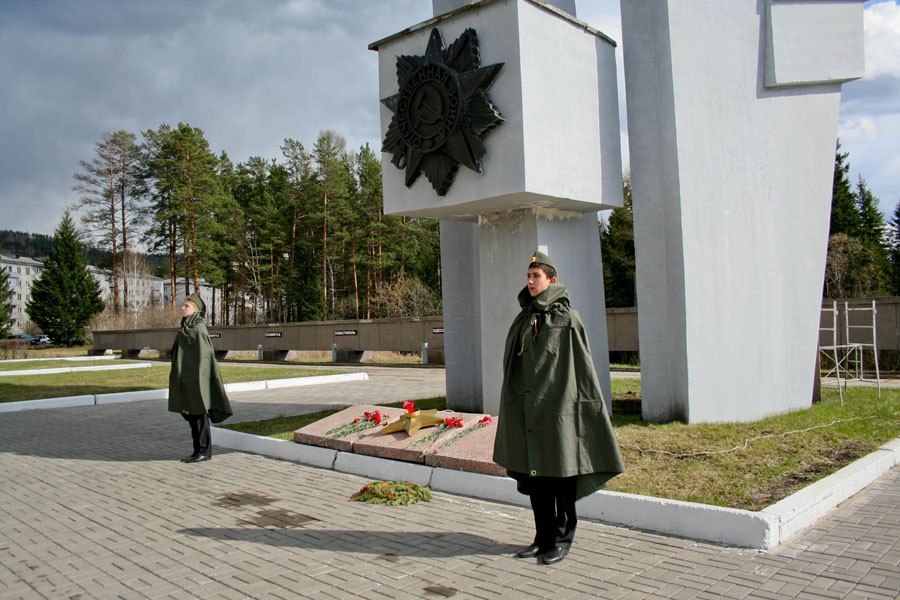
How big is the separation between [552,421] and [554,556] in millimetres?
937

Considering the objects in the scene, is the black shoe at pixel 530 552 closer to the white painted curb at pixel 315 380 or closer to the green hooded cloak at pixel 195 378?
the green hooded cloak at pixel 195 378

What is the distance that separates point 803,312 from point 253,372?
17817 mm

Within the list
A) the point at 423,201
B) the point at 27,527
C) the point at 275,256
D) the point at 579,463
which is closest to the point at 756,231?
the point at 423,201

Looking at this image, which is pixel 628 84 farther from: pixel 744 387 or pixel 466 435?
pixel 466 435

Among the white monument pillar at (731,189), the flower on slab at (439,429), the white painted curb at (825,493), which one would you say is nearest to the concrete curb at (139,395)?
the flower on slab at (439,429)

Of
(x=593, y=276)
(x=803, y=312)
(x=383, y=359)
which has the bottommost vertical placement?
(x=383, y=359)

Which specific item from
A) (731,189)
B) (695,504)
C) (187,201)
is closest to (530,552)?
(695,504)

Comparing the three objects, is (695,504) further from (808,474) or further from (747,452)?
(747,452)

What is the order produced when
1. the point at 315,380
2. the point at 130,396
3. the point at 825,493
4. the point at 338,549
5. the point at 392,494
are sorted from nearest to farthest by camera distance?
the point at 338,549
the point at 825,493
the point at 392,494
the point at 130,396
the point at 315,380

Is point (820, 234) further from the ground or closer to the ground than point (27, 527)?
further from the ground

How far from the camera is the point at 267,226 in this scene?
4788 centimetres

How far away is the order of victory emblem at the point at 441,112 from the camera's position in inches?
339

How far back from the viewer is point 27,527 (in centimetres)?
601

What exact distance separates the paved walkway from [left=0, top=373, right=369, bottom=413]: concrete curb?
8.61 metres
